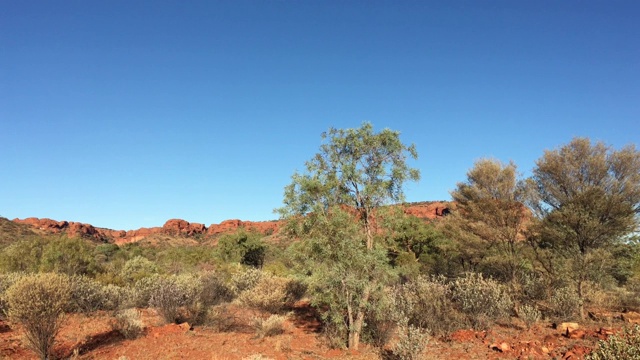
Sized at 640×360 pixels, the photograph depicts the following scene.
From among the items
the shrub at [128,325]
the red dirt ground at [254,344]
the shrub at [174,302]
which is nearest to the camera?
the red dirt ground at [254,344]

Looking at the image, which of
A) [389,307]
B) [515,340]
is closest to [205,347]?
[389,307]

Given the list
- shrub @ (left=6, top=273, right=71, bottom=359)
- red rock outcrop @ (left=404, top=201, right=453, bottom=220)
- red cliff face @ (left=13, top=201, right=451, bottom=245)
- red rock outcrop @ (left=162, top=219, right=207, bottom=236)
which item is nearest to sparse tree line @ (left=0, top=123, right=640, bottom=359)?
shrub @ (left=6, top=273, right=71, bottom=359)

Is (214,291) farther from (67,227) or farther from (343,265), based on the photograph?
(67,227)

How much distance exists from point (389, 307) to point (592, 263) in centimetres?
1002

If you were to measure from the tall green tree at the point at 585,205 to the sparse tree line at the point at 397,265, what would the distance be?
5cm

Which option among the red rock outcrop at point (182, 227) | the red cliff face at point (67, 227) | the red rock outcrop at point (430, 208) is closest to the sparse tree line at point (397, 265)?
the red rock outcrop at point (430, 208)

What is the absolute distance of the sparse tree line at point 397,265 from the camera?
10.6 meters

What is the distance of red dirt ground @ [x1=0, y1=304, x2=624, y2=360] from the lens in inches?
373

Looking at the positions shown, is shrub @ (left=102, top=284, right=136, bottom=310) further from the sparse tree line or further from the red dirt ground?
the red dirt ground

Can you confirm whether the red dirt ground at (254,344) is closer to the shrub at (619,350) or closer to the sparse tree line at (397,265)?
the sparse tree line at (397,265)

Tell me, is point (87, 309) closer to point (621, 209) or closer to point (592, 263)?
point (592, 263)

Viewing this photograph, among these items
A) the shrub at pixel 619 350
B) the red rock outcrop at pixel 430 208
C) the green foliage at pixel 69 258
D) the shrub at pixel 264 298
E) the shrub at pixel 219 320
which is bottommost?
the shrub at pixel 219 320

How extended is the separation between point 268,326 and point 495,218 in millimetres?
12158

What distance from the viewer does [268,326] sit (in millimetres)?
12312
